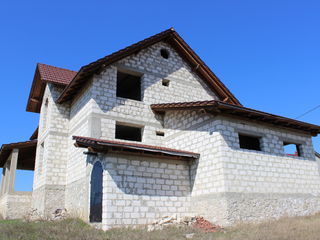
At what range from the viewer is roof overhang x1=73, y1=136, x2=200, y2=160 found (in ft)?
33.1

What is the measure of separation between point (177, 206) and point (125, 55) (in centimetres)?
708

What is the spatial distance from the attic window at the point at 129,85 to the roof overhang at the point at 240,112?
276cm

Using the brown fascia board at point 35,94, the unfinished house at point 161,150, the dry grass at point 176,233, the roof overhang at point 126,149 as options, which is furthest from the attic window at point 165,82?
the dry grass at point 176,233

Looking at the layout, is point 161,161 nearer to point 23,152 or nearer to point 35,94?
point 35,94

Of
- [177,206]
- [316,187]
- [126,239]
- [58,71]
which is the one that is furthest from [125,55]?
[316,187]

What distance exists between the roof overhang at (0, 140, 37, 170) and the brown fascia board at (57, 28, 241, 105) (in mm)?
4543

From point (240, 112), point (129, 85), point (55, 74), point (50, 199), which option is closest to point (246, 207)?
point (240, 112)

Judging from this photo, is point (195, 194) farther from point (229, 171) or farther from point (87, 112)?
point (87, 112)

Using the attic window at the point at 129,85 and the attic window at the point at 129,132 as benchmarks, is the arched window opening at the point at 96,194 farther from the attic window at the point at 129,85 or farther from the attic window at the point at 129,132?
the attic window at the point at 129,85

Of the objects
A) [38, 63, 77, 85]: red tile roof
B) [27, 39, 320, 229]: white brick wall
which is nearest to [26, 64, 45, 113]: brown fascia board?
[38, 63, 77, 85]: red tile roof

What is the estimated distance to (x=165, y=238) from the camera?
346 inches

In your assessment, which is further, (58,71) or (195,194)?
(58,71)

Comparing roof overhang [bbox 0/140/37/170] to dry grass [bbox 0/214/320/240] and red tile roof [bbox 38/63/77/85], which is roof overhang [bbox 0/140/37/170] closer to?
red tile roof [bbox 38/63/77/85]

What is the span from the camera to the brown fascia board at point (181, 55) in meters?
13.5
